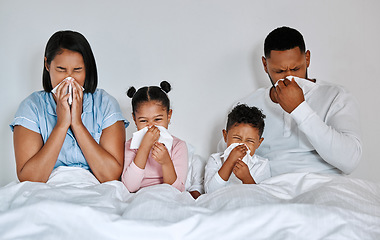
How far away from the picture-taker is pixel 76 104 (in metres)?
1.84

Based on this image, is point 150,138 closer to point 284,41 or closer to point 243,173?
point 243,173

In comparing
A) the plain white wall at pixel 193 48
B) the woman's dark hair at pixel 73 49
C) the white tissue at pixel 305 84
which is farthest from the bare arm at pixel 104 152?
the white tissue at pixel 305 84

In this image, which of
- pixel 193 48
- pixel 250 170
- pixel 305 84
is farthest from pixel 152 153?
pixel 193 48

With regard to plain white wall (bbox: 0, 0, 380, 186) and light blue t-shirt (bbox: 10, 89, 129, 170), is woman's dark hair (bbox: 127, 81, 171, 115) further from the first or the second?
plain white wall (bbox: 0, 0, 380, 186)

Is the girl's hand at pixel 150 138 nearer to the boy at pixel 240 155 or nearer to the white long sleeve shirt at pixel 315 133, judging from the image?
the boy at pixel 240 155

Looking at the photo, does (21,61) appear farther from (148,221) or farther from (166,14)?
(148,221)

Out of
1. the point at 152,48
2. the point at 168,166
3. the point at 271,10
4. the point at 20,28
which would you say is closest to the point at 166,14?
the point at 152,48

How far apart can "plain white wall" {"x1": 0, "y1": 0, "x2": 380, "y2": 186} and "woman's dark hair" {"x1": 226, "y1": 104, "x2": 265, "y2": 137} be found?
20.1 inches

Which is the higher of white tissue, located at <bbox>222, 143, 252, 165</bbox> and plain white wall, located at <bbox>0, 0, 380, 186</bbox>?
plain white wall, located at <bbox>0, 0, 380, 186</bbox>

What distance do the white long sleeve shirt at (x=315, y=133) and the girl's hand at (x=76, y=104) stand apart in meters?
0.90

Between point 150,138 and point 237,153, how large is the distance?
15.0 inches

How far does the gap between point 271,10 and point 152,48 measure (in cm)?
75

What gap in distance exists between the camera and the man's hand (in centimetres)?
185

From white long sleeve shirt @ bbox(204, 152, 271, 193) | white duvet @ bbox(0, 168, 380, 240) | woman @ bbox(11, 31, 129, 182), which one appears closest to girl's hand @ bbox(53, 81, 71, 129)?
woman @ bbox(11, 31, 129, 182)
